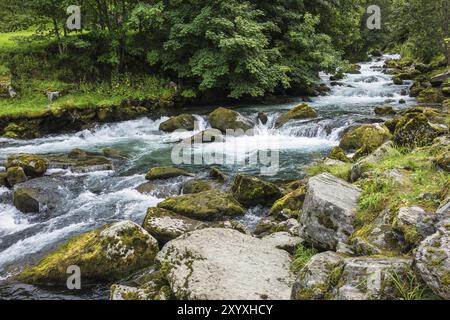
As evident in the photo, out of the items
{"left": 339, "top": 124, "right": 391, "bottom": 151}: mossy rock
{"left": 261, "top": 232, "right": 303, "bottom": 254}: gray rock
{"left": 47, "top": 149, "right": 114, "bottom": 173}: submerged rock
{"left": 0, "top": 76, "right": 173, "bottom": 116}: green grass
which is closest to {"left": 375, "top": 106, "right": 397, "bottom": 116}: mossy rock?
{"left": 339, "top": 124, "right": 391, "bottom": 151}: mossy rock

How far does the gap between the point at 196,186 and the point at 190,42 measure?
12.5m

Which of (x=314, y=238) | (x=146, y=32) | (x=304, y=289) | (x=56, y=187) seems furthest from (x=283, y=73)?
(x=304, y=289)

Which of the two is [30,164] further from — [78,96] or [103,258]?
[78,96]

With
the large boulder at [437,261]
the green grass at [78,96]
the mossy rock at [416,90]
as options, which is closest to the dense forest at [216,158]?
the large boulder at [437,261]

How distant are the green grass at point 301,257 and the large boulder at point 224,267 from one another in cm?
10

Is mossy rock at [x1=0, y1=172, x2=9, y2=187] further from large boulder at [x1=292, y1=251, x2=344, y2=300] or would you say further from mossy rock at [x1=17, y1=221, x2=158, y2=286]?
large boulder at [x1=292, y1=251, x2=344, y2=300]

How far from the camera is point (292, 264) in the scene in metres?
5.40

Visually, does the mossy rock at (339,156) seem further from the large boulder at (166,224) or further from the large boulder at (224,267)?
the large boulder at (224,267)

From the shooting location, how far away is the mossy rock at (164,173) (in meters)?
11.8

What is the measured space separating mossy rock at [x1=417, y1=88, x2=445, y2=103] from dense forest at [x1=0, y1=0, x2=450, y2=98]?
4744mm

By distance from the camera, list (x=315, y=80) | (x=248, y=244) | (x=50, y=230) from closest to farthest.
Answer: (x=248, y=244) < (x=50, y=230) < (x=315, y=80)

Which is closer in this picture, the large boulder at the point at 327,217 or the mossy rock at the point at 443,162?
the large boulder at the point at 327,217

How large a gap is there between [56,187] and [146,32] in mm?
14662
